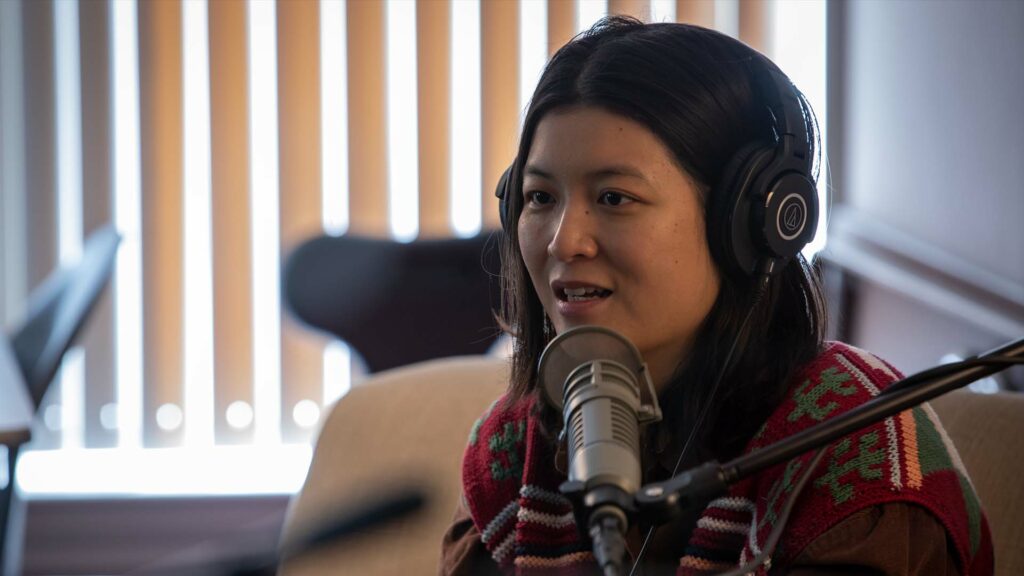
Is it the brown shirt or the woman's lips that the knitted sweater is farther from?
the woman's lips

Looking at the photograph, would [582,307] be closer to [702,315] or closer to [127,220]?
[702,315]

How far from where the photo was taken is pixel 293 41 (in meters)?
2.64

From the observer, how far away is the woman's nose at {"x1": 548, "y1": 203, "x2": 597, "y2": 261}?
2.97 feet

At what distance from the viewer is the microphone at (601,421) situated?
48 centimetres

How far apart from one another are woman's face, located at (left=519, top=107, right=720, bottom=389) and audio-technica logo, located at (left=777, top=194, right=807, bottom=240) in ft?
0.33

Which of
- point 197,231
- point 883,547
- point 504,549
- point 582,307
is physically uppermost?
point 582,307

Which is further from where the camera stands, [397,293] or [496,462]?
[397,293]

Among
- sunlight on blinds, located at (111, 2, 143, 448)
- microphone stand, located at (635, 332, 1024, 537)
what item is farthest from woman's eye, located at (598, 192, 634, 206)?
sunlight on blinds, located at (111, 2, 143, 448)

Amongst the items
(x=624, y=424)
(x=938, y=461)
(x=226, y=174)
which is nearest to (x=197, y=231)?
(x=226, y=174)

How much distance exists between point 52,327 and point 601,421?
1.70 meters

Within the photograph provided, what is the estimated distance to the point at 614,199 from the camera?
923mm

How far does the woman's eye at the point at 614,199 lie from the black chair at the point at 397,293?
92 centimetres

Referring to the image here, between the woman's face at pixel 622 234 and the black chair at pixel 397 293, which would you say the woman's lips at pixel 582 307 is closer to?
the woman's face at pixel 622 234

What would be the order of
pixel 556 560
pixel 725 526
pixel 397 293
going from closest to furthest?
pixel 725 526 < pixel 556 560 < pixel 397 293
